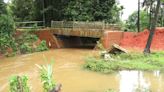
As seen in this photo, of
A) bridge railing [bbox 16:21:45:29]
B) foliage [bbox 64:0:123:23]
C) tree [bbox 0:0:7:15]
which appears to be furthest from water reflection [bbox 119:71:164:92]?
bridge railing [bbox 16:21:45:29]

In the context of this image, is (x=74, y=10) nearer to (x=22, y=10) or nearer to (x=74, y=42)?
(x=74, y=42)

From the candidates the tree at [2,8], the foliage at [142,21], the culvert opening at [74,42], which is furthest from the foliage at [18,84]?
the foliage at [142,21]

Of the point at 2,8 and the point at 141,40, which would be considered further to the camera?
the point at 2,8

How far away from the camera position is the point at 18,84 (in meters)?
7.97

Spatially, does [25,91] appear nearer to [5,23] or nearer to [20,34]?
[5,23]

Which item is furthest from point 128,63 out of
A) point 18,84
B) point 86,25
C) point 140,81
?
point 86,25

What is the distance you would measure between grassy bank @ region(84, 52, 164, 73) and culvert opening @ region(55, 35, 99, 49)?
10.5 meters

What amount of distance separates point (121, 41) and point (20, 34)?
8829 millimetres

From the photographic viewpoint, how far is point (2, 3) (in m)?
24.8

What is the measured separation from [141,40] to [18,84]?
653 inches

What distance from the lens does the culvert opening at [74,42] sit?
28486 mm

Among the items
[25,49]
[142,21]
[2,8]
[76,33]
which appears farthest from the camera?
[142,21]

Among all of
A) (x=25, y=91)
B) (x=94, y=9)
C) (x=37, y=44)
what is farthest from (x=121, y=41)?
(x=25, y=91)

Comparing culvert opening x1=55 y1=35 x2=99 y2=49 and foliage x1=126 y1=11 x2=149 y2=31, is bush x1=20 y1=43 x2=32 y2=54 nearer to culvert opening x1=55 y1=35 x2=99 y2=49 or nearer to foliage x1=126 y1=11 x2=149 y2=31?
culvert opening x1=55 y1=35 x2=99 y2=49
